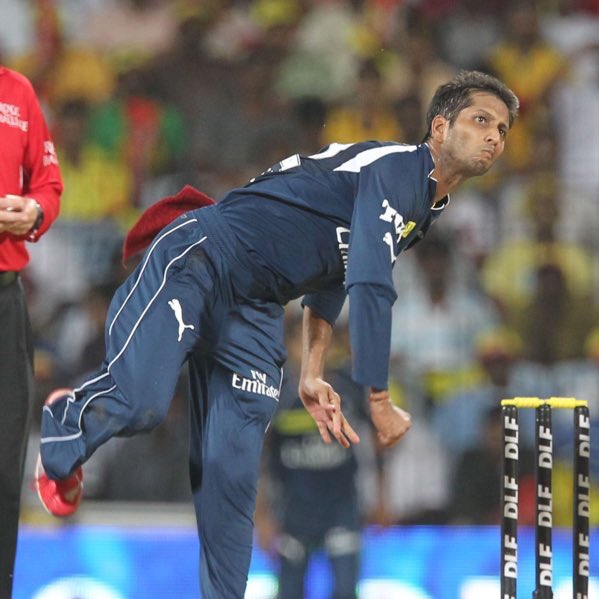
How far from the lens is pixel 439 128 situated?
502 cm

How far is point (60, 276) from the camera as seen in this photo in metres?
9.51

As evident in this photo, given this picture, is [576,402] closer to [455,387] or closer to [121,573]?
[121,573]

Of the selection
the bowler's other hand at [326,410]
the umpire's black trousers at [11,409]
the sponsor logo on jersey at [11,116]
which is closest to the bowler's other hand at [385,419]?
the bowler's other hand at [326,410]

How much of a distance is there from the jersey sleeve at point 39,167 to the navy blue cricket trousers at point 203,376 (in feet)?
1.66

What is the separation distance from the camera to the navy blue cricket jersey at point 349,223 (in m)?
4.56

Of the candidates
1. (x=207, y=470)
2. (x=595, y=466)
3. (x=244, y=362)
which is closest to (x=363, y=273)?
(x=244, y=362)

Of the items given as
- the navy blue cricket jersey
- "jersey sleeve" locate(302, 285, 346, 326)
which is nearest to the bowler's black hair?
the navy blue cricket jersey

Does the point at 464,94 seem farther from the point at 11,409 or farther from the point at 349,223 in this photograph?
the point at 11,409

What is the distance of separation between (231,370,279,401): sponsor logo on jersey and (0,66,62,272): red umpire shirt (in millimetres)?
964

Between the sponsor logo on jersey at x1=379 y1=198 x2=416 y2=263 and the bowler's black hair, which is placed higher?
the bowler's black hair

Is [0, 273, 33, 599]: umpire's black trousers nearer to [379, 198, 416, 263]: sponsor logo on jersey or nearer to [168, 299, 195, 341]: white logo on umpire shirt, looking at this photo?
[168, 299, 195, 341]: white logo on umpire shirt

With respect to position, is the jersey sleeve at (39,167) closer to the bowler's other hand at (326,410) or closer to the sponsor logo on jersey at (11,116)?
the sponsor logo on jersey at (11,116)

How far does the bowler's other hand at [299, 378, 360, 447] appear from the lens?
476 cm

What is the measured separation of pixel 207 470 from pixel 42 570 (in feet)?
9.01
